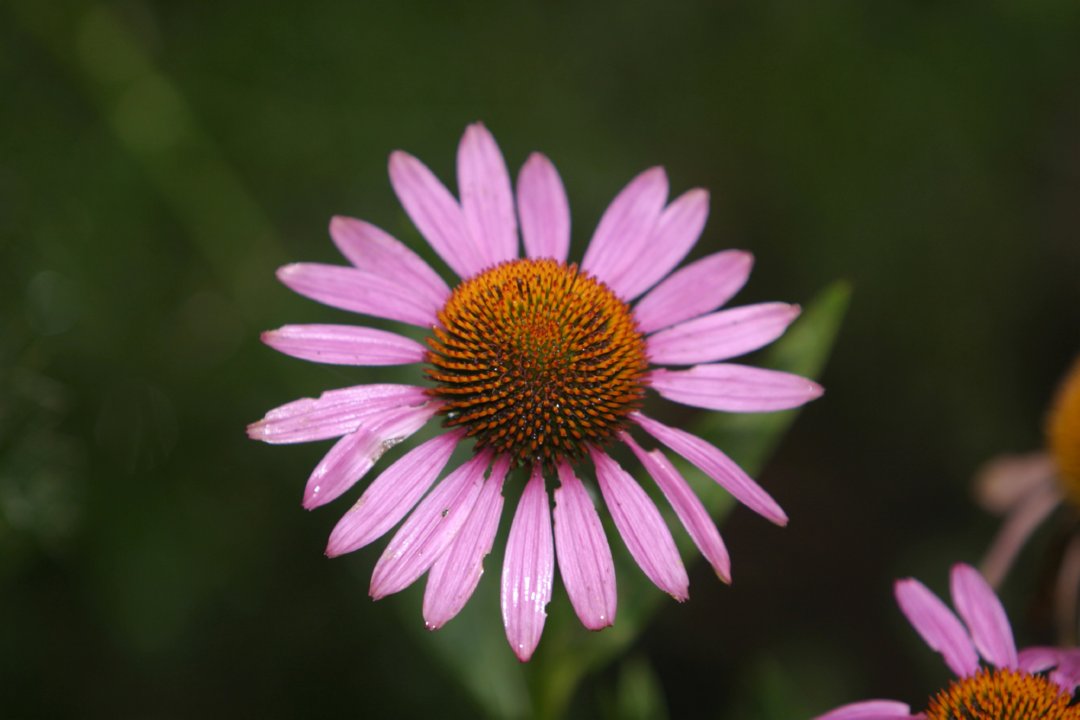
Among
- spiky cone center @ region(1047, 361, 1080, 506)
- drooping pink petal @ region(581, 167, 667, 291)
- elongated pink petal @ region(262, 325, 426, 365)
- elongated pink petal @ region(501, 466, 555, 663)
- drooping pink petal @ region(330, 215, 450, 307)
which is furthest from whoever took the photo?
spiky cone center @ region(1047, 361, 1080, 506)

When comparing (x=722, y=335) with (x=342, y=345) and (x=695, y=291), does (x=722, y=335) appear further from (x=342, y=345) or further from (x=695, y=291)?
(x=342, y=345)

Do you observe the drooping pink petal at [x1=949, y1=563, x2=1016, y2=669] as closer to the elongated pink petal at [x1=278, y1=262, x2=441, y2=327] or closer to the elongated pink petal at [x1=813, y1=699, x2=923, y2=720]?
the elongated pink petal at [x1=813, y1=699, x2=923, y2=720]

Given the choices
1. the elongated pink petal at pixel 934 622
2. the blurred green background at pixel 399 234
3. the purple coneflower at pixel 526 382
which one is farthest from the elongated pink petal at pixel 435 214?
the blurred green background at pixel 399 234

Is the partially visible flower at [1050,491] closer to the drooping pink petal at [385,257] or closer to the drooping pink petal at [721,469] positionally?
the drooping pink petal at [721,469]

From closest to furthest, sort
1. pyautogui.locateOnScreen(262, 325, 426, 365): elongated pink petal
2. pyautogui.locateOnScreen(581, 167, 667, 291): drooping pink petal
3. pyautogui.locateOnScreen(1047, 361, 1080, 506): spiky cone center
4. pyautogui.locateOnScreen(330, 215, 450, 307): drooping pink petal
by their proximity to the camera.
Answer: pyautogui.locateOnScreen(262, 325, 426, 365): elongated pink petal → pyautogui.locateOnScreen(330, 215, 450, 307): drooping pink petal → pyautogui.locateOnScreen(581, 167, 667, 291): drooping pink petal → pyautogui.locateOnScreen(1047, 361, 1080, 506): spiky cone center

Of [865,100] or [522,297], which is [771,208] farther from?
[522,297]

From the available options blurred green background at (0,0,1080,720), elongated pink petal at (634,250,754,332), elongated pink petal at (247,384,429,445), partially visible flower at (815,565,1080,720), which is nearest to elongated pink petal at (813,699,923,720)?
partially visible flower at (815,565,1080,720)

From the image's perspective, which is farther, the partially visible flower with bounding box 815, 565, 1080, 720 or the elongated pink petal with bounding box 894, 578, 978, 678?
the elongated pink petal with bounding box 894, 578, 978, 678
